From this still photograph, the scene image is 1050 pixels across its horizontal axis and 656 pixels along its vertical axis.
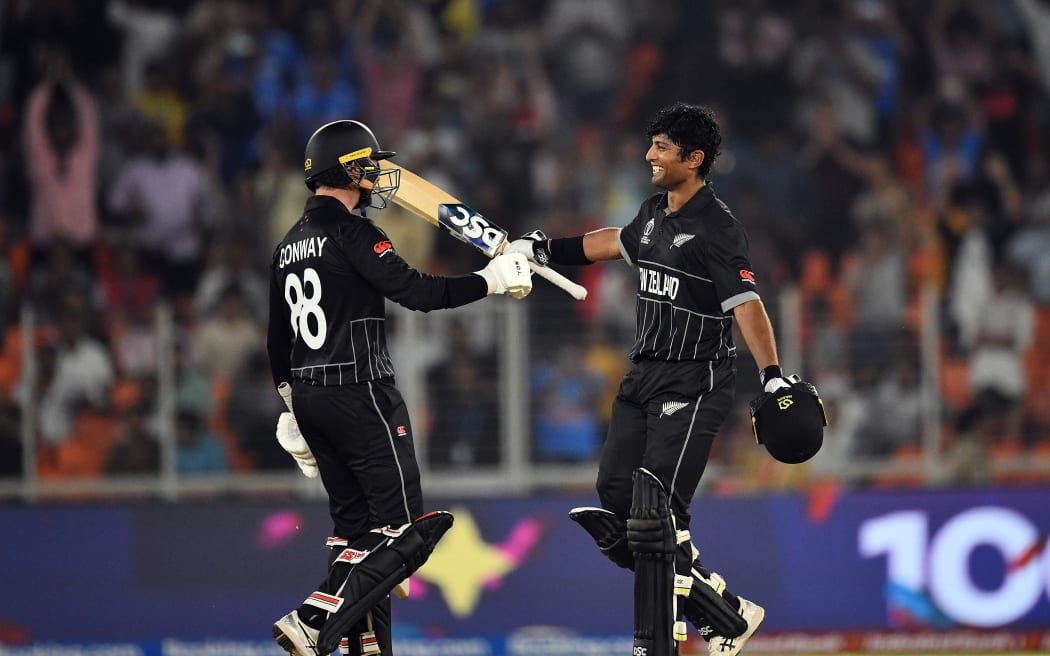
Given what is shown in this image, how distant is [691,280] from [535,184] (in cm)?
657

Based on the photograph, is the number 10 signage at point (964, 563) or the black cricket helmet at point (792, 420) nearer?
the black cricket helmet at point (792, 420)

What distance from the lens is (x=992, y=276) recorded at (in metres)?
12.2

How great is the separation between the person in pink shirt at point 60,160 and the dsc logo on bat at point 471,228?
6.24 meters

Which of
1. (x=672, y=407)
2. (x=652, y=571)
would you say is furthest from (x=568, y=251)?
(x=652, y=571)

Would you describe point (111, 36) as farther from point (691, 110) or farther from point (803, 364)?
point (691, 110)

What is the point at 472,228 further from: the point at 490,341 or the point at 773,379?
the point at 490,341

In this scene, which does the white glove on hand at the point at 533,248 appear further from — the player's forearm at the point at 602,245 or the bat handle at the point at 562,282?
the player's forearm at the point at 602,245

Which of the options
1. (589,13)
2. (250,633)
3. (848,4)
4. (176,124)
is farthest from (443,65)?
(250,633)

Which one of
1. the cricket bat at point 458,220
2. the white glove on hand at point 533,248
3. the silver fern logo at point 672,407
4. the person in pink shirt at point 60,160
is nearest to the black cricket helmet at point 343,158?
the cricket bat at point 458,220

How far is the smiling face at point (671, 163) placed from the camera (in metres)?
6.99

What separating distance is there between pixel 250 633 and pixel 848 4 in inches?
312

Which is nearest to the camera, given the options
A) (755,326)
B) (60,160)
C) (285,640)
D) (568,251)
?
(755,326)

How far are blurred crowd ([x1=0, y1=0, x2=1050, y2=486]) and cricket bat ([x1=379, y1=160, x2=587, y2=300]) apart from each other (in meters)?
2.99

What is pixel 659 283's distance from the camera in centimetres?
702
